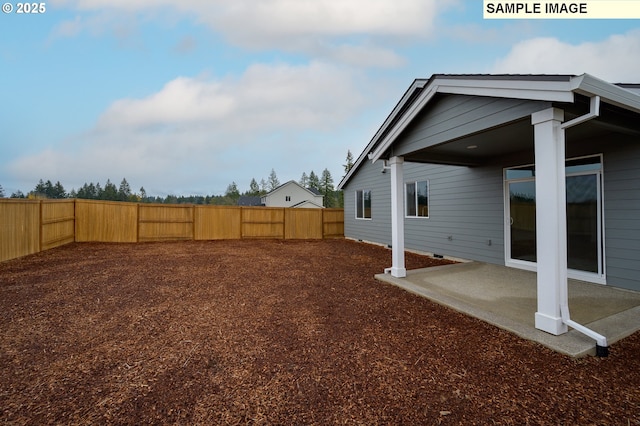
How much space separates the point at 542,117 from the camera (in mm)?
3195

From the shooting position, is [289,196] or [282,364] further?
[289,196]

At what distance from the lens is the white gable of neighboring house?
3681 centimetres

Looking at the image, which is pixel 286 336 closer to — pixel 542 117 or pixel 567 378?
pixel 567 378

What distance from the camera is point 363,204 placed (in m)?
12.8

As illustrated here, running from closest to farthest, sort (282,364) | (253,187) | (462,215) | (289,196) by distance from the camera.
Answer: (282,364) < (462,215) < (289,196) < (253,187)

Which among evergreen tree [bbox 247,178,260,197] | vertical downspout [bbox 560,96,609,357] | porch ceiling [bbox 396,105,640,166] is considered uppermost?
evergreen tree [bbox 247,178,260,197]

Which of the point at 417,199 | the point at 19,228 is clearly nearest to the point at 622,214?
the point at 417,199

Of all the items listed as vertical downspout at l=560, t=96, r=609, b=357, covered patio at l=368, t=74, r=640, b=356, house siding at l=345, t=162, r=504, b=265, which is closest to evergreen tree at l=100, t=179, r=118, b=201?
house siding at l=345, t=162, r=504, b=265

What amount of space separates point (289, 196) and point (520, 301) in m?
34.6

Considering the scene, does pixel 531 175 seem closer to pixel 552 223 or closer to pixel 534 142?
pixel 534 142

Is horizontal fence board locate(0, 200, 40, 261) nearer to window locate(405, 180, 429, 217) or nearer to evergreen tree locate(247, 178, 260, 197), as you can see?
window locate(405, 180, 429, 217)

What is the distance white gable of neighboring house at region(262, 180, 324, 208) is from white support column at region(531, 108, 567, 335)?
3263cm

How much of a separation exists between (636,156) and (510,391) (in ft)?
15.9

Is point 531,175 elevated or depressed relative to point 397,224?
elevated
